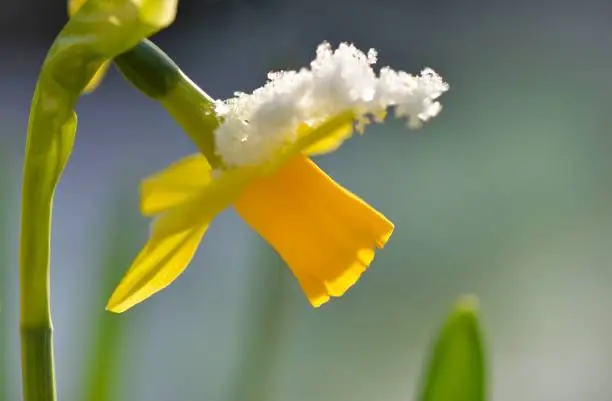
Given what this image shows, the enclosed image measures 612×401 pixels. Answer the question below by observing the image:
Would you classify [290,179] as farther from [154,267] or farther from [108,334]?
[108,334]

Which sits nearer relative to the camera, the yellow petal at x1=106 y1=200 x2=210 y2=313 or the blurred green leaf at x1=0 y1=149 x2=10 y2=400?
the yellow petal at x1=106 y1=200 x2=210 y2=313

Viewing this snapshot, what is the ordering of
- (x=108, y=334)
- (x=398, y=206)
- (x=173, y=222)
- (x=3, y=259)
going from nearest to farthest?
(x=173, y=222) < (x=108, y=334) < (x=3, y=259) < (x=398, y=206)

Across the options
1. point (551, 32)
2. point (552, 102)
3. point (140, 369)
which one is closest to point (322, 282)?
point (140, 369)

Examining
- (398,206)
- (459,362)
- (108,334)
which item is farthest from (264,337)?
(398,206)

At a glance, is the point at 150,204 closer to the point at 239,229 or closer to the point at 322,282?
the point at 322,282

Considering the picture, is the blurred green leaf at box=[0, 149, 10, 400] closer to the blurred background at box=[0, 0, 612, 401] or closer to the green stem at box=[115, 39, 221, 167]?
the blurred background at box=[0, 0, 612, 401]

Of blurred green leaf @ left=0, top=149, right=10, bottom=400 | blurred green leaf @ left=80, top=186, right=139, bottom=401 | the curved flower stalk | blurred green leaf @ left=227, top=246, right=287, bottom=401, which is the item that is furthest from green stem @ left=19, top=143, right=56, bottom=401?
blurred green leaf @ left=227, top=246, right=287, bottom=401
